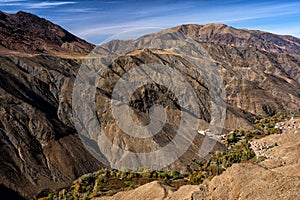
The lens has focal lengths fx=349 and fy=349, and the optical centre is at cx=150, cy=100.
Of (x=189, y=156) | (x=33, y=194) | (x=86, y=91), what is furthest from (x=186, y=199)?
(x=86, y=91)

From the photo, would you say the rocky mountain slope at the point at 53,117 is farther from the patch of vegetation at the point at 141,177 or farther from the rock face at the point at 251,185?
the rock face at the point at 251,185

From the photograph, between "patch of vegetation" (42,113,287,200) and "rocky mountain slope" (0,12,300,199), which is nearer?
"patch of vegetation" (42,113,287,200)

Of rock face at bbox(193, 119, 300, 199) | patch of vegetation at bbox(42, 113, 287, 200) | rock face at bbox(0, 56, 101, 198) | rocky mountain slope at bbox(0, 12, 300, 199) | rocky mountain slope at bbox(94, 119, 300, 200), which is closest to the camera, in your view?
rock face at bbox(193, 119, 300, 199)

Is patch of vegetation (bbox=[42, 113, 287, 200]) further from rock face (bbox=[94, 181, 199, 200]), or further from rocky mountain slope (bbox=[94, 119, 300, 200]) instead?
rocky mountain slope (bbox=[94, 119, 300, 200])

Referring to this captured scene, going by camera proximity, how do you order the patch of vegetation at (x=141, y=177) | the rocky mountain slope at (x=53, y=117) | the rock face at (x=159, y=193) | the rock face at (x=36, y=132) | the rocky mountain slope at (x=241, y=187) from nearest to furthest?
the rocky mountain slope at (x=241, y=187) < the rock face at (x=159, y=193) < the patch of vegetation at (x=141, y=177) < the rock face at (x=36, y=132) < the rocky mountain slope at (x=53, y=117)

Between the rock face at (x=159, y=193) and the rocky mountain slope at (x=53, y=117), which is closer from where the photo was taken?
the rock face at (x=159, y=193)

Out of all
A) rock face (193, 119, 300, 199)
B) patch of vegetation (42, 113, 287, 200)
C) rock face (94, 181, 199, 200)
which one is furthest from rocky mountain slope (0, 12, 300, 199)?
rock face (193, 119, 300, 199)

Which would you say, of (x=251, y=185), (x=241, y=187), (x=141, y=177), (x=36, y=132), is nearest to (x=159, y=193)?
(x=241, y=187)

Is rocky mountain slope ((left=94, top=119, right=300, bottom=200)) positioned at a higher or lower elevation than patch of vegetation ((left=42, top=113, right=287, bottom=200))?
higher

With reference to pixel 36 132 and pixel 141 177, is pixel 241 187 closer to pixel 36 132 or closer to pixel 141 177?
pixel 141 177

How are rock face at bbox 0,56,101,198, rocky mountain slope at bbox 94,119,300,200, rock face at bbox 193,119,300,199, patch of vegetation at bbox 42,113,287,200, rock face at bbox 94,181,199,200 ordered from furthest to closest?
rock face at bbox 0,56,101,198 → patch of vegetation at bbox 42,113,287,200 → rock face at bbox 94,181,199,200 → rocky mountain slope at bbox 94,119,300,200 → rock face at bbox 193,119,300,199

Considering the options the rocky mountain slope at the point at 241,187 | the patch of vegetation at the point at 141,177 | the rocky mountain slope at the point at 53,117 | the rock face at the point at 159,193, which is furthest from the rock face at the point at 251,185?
the rocky mountain slope at the point at 53,117
